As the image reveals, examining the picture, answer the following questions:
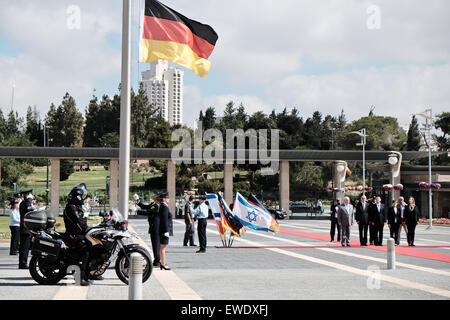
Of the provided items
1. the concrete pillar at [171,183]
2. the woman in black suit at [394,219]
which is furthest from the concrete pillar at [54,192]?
the woman in black suit at [394,219]

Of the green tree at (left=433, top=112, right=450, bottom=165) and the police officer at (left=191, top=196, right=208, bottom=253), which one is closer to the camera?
the police officer at (left=191, top=196, right=208, bottom=253)

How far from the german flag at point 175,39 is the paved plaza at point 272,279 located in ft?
16.1

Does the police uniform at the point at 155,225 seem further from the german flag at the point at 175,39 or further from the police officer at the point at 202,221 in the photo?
the police officer at the point at 202,221

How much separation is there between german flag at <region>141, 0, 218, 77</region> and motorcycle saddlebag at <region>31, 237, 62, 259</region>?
4.37 metres

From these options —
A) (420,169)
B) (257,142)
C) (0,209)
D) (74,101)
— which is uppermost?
(74,101)

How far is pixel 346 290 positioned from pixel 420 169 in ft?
164

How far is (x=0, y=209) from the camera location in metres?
59.4

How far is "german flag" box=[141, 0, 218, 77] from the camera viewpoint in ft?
41.5

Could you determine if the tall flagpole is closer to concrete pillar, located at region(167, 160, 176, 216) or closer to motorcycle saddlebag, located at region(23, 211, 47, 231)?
motorcycle saddlebag, located at region(23, 211, 47, 231)

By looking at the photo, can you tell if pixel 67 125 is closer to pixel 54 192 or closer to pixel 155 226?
pixel 54 192

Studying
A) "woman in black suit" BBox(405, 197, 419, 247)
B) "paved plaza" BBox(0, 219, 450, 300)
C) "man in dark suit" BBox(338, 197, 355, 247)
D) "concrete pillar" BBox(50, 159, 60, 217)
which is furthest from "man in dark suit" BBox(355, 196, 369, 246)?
"concrete pillar" BBox(50, 159, 60, 217)

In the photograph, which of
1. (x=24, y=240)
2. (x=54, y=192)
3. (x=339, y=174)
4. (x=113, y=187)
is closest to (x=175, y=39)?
(x=24, y=240)

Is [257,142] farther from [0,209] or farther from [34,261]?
[34,261]
